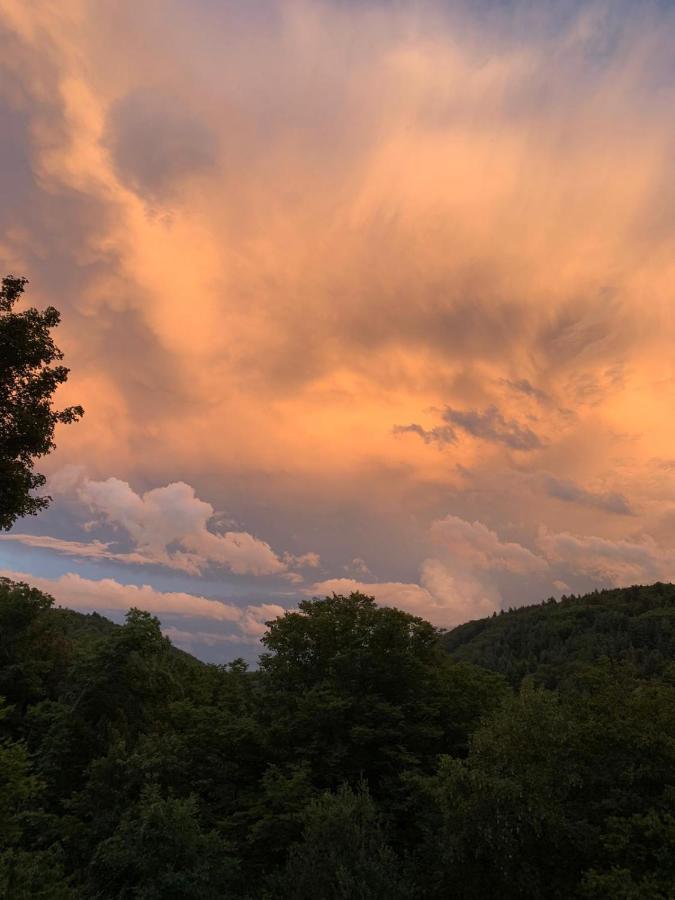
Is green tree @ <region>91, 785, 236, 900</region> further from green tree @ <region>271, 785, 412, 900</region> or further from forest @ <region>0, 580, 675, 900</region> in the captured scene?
green tree @ <region>271, 785, 412, 900</region>

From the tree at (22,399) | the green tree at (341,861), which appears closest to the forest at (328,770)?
the green tree at (341,861)

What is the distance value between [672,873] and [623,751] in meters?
4.10

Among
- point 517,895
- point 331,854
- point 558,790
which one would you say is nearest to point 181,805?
point 331,854

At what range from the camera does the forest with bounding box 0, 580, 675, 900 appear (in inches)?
768

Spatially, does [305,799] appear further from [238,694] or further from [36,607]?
[36,607]

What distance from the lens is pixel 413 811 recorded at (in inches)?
1174

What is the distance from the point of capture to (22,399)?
17094 mm

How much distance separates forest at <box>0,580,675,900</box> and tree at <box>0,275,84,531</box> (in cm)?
1273

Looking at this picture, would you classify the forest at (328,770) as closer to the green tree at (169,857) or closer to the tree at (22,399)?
the green tree at (169,857)

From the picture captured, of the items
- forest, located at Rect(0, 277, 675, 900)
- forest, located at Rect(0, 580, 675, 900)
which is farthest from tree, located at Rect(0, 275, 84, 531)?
forest, located at Rect(0, 580, 675, 900)

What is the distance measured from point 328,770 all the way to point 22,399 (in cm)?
2659

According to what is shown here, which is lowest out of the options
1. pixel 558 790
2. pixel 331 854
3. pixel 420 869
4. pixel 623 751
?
pixel 420 869

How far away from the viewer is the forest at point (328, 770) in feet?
64.0

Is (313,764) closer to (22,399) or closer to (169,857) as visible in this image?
(169,857)
